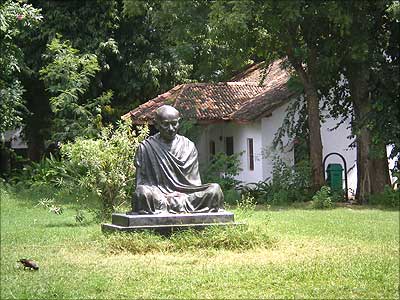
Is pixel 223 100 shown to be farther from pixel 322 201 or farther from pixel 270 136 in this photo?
pixel 322 201

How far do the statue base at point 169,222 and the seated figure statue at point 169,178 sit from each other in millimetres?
217

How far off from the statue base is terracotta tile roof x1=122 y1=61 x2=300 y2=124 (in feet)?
41.6

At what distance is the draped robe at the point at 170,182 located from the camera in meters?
12.4

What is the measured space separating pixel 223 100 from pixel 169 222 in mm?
15625

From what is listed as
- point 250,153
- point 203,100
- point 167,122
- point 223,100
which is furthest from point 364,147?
point 167,122

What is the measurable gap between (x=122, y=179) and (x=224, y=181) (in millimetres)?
9427

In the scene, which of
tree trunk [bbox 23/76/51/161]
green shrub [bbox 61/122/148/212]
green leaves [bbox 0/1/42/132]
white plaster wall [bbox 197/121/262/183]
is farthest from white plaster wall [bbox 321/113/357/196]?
green shrub [bbox 61/122/148/212]

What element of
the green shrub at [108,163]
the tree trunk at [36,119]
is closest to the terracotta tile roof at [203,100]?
the tree trunk at [36,119]

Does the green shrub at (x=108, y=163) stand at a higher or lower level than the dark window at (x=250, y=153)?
lower

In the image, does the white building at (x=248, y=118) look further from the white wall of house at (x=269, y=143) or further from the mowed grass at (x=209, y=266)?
the mowed grass at (x=209, y=266)

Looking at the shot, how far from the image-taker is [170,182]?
12.8 m

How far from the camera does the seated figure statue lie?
12.4 metres

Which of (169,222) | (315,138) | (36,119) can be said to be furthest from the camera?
(36,119)

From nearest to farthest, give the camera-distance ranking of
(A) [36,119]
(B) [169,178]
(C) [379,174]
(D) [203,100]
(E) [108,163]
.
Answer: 1. (B) [169,178]
2. (E) [108,163]
3. (C) [379,174]
4. (D) [203,100]
5. (A) [36,119]
